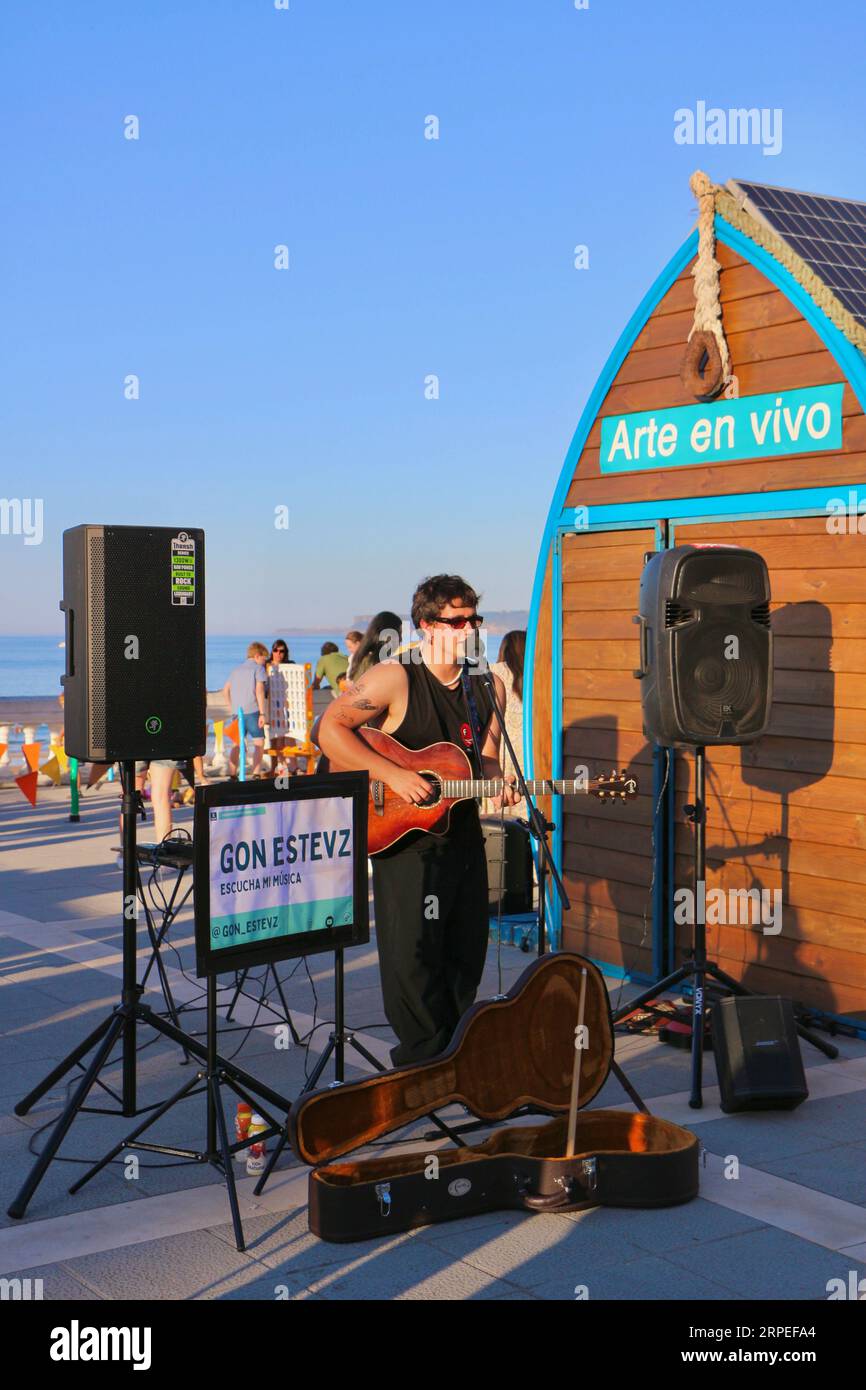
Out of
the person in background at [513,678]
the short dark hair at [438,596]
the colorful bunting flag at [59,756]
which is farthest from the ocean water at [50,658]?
the short dark hair at [438,596]

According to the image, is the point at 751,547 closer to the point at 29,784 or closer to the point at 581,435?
the point at 581,435

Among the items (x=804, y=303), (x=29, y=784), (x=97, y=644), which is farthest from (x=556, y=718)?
(x=29, y=784)

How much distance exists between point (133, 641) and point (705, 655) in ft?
7.45

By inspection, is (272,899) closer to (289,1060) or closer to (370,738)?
(370,738)

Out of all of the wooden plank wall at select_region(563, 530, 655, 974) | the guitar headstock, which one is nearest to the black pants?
the guitar headstock

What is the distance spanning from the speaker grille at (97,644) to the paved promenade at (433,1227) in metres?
1.44

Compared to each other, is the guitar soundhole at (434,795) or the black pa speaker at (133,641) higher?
the black pa speaker at (133,641)

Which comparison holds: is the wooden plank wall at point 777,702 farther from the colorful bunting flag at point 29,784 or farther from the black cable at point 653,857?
the colorful bunting flag at point 29,784

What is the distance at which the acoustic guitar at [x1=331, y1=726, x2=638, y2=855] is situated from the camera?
536 centimetres

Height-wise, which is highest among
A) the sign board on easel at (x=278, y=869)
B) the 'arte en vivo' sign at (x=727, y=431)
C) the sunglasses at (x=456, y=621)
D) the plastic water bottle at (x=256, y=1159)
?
the 'arte en vivo' sign at (x=727, y=431)

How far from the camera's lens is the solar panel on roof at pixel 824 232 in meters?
6.38

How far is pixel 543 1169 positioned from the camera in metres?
4.35
